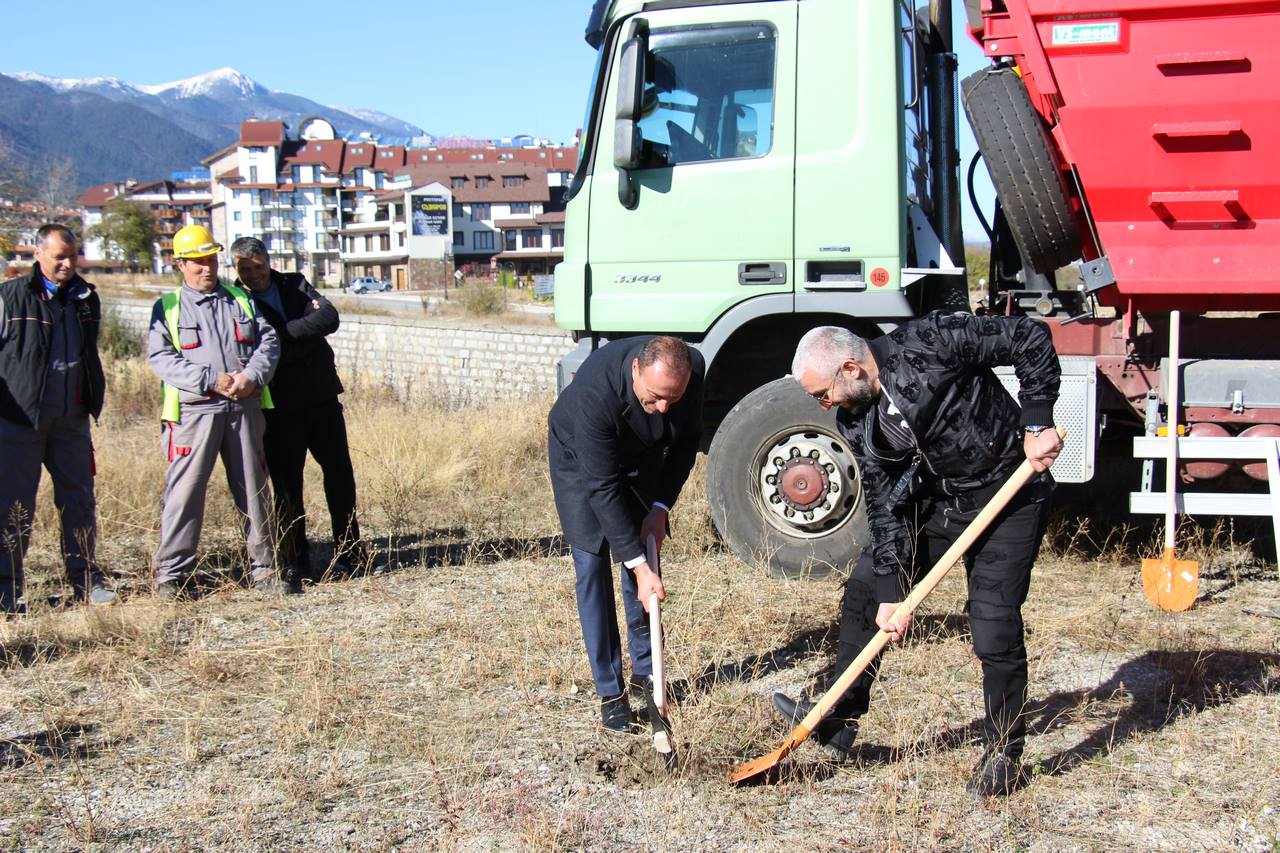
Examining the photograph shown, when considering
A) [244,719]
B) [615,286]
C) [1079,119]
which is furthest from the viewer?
[615,286]

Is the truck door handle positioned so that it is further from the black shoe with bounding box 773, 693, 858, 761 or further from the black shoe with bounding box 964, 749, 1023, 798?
the black shoe with bounding box 964, 749, 1023, 798

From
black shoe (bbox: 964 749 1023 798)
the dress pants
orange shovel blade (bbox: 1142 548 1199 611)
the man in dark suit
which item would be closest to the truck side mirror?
the man in dark suit

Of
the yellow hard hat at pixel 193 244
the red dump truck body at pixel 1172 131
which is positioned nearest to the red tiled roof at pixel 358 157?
the yellow hard hat at pixel 193 244

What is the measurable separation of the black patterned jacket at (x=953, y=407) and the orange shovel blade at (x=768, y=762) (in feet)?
1.73

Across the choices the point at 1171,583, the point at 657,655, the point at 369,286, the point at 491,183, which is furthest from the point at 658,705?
the point at 491,183

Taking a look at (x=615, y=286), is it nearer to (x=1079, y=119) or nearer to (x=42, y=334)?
(x=1079, y=119)

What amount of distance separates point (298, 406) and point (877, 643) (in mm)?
3728

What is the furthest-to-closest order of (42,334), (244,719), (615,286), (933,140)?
(933,140) < (615,286) < (42,334) < (244,719)

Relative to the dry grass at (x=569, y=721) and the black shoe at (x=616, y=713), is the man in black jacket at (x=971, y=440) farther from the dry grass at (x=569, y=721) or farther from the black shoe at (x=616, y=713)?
the black shoe at (x=616, y=713)

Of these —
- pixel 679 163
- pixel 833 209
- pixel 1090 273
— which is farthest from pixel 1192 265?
pixel 679 163

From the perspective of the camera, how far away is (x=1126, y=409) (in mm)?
5508

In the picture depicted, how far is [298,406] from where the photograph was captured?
19.6ft

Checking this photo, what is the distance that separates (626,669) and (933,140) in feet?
12.6

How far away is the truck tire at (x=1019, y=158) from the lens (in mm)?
5266
